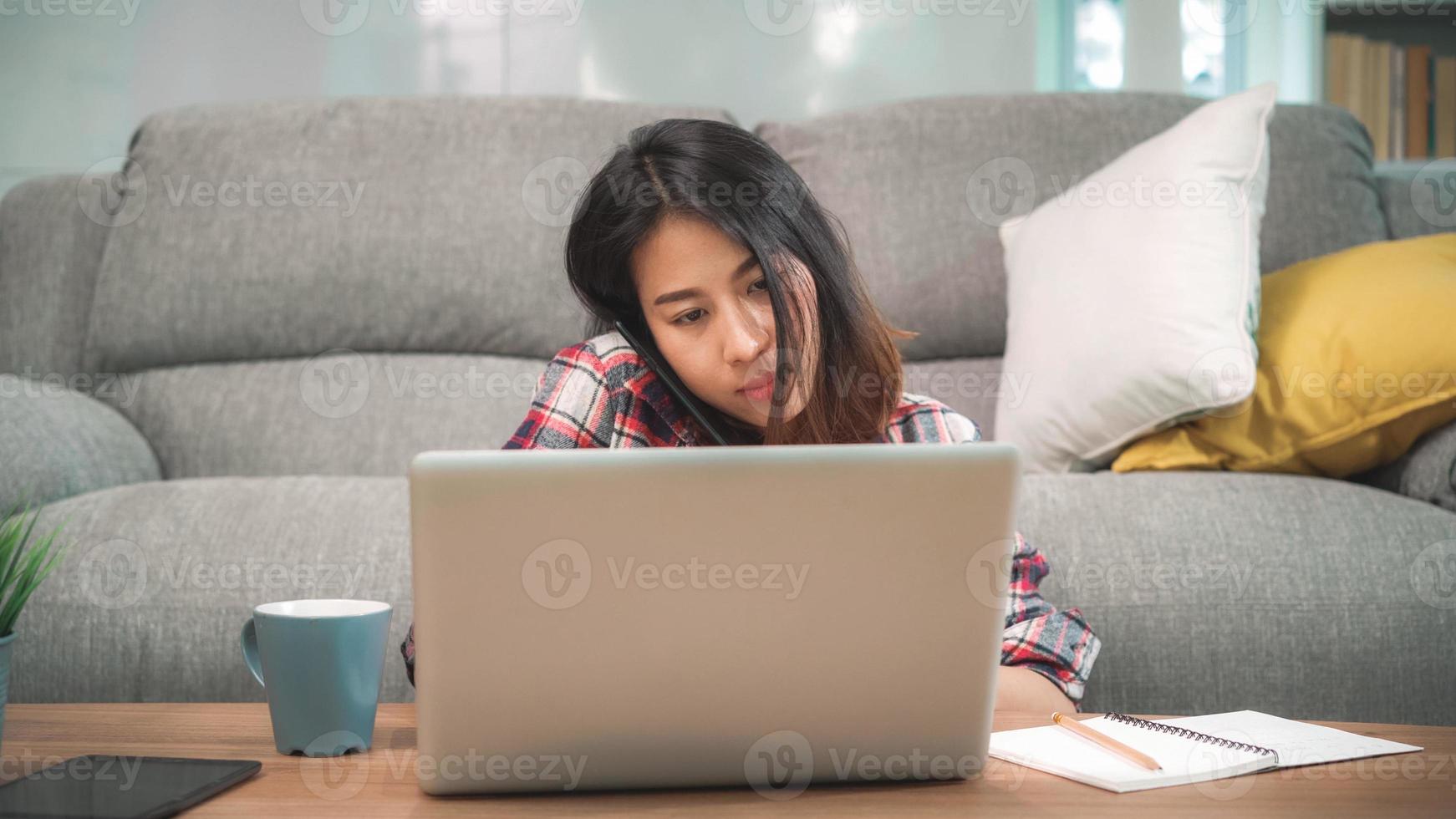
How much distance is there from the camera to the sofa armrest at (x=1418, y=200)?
1781 millimetres

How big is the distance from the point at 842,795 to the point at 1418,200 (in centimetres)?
173

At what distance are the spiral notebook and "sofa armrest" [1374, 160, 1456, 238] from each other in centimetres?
139

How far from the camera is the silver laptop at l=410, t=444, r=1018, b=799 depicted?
1.62 feet

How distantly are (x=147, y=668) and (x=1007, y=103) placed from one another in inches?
59.2

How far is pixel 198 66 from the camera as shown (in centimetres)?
248

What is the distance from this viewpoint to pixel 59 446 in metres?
1.42

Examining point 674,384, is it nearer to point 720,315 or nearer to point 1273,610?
point 720,315

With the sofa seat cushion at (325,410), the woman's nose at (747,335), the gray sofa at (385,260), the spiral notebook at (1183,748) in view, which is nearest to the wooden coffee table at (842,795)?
the spiral notebook at (1183,748)

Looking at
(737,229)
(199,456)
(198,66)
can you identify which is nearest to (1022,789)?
(737,229)

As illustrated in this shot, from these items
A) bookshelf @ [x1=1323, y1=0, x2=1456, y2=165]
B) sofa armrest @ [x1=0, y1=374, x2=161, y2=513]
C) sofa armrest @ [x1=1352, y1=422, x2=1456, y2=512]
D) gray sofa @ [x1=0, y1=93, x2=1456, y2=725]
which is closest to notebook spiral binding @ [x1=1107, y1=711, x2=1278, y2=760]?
gray sofa @ [x1=0, y1=93, x2=1456, y2=725]

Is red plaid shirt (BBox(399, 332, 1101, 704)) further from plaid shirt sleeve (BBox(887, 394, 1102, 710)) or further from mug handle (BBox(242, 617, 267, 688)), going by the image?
mug handle (BBox(242, 617, 267, 688))

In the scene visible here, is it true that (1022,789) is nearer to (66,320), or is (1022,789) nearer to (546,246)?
(546,246)

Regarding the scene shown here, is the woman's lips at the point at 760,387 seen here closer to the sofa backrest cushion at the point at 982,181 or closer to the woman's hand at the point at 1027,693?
the woman's hand at the point at 1027,693

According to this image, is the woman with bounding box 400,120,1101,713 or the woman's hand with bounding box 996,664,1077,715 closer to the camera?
the woman's hand with bounding box 996,664,1077,715
